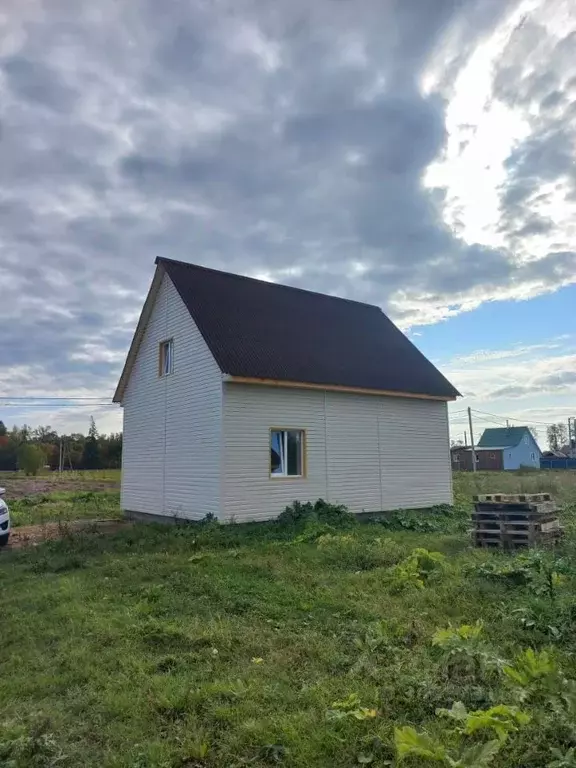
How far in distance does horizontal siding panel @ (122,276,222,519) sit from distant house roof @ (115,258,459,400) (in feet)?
1.71

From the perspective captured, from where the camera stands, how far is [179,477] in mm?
14914

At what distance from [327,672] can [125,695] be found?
1663 millimetres

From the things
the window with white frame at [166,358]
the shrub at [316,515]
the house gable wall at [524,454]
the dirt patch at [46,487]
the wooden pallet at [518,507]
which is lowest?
the shrub at [316,515]

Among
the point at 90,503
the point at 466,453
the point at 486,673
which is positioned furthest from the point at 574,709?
the point at 466,453

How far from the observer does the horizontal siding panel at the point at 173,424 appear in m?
13.7

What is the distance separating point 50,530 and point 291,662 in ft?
34.8

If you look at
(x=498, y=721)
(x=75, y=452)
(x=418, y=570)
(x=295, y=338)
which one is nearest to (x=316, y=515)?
(x=295, y=338)

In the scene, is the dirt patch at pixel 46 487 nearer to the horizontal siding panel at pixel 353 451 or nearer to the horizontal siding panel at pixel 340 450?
the horizontal siding panel at pixel 340 450

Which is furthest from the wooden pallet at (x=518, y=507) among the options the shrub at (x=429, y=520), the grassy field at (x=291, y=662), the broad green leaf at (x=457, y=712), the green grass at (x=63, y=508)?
the green grass at (x=63, y=508)

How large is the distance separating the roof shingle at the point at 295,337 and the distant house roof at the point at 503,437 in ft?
176

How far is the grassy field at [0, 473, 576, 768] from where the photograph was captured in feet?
12.0

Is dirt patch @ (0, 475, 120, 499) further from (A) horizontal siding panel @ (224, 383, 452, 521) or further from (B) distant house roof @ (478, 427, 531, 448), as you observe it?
(B) distant house roof @ (478, 427, 531, 448)

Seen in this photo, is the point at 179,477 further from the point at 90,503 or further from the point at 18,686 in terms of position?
the point at 18,686

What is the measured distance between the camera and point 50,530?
1384 centimetres
